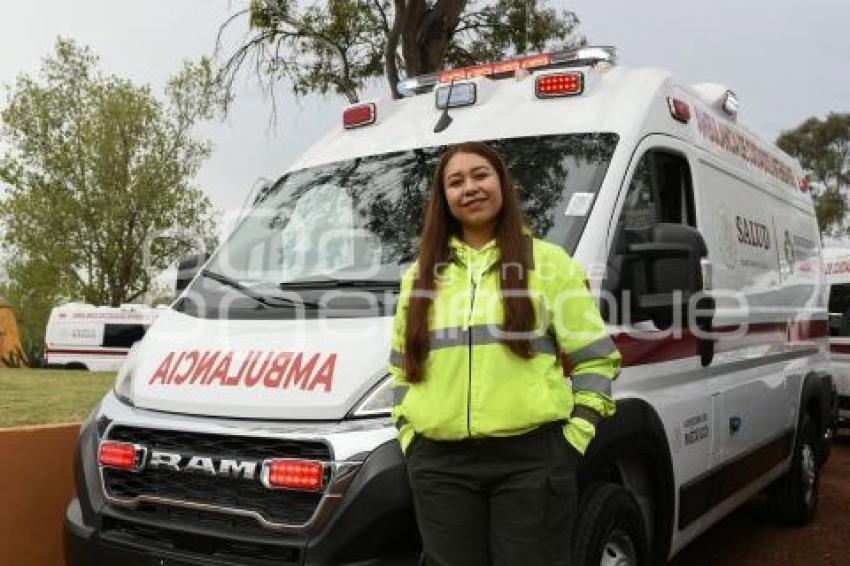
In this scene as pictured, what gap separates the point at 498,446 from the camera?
2693 millimetres

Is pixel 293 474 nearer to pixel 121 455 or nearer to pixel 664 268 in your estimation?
pixel 121 455

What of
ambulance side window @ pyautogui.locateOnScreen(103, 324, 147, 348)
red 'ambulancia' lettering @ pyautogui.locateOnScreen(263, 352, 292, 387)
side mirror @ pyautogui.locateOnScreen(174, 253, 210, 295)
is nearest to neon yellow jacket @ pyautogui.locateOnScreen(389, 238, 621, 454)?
red 'ambulancia' lettering @ pyautogui.locateOnScreen(263, 352, 292, 387)

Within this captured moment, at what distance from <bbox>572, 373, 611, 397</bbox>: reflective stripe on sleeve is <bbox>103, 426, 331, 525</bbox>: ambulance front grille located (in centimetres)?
85

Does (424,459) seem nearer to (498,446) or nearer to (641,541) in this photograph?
(498,446)

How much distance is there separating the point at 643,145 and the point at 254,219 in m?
1.85

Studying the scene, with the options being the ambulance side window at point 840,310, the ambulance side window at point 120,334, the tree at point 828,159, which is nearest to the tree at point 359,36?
the ambulance side window at point 840,310

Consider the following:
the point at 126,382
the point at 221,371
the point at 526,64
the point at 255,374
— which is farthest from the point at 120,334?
the point at 255,374

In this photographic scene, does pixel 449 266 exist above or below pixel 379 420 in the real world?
above

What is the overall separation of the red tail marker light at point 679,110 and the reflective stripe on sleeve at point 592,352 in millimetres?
2080

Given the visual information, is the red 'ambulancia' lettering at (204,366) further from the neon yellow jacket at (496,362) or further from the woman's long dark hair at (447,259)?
the woman's long dark hair at (447,259)

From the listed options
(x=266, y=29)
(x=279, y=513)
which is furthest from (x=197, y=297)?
(x=266, y=29)

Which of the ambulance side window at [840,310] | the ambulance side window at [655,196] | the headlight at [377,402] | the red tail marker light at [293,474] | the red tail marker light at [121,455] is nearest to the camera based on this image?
the red tail marker light at [293,474]

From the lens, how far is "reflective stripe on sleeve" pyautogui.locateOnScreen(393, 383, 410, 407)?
2.90m

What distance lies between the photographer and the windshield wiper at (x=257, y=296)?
12.1ft
